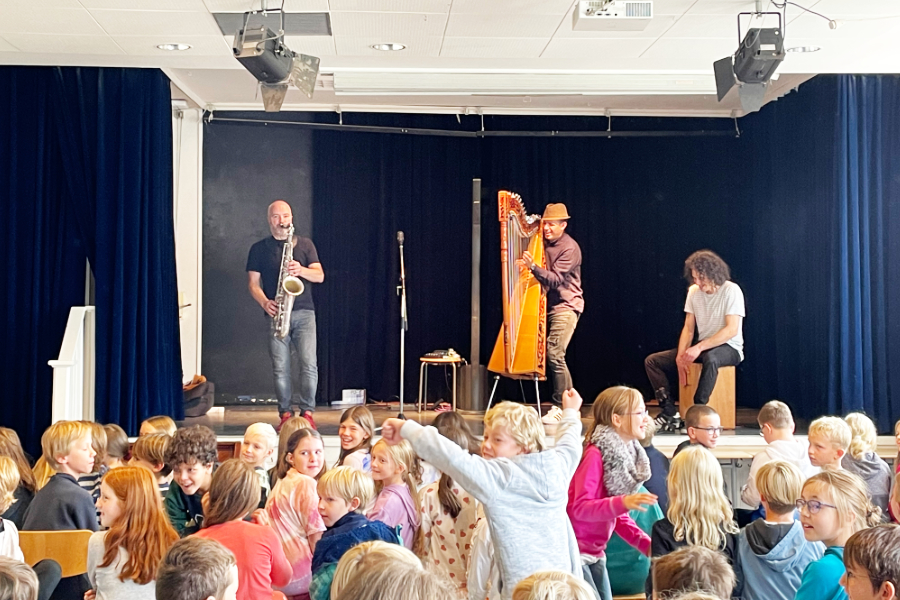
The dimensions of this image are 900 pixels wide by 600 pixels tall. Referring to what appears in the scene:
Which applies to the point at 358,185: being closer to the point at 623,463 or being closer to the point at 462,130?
the point at 462,130

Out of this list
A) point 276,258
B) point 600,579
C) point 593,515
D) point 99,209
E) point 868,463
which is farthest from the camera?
point 276,258

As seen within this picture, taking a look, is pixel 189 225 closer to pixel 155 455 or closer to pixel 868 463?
pixel 155 455

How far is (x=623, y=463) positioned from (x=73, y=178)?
4.84 metres

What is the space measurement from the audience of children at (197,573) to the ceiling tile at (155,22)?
4.03m

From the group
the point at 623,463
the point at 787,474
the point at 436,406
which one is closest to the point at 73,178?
the point at 436,406

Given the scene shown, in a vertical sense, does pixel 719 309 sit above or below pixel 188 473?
above

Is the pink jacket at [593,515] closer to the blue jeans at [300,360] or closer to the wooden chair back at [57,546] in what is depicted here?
the wooden chair back at [57,546]

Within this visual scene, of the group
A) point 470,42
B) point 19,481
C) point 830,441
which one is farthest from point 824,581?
point 470,42

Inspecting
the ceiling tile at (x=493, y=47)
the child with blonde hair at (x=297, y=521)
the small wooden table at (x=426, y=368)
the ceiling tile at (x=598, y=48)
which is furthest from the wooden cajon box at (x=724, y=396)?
the child with blonde hair at (x=297, y=521)

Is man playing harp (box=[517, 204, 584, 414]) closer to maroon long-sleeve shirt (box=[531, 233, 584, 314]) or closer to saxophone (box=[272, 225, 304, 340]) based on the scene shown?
maroon long-sleeve shirt (box=[531, 233, 584, 314])

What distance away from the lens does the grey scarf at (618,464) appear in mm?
3307

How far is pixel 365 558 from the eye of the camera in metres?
1.88

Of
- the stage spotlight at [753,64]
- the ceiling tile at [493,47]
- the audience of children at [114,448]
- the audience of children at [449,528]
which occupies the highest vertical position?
the ceiling tile at [493,47]

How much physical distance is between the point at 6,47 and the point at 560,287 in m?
4.21
